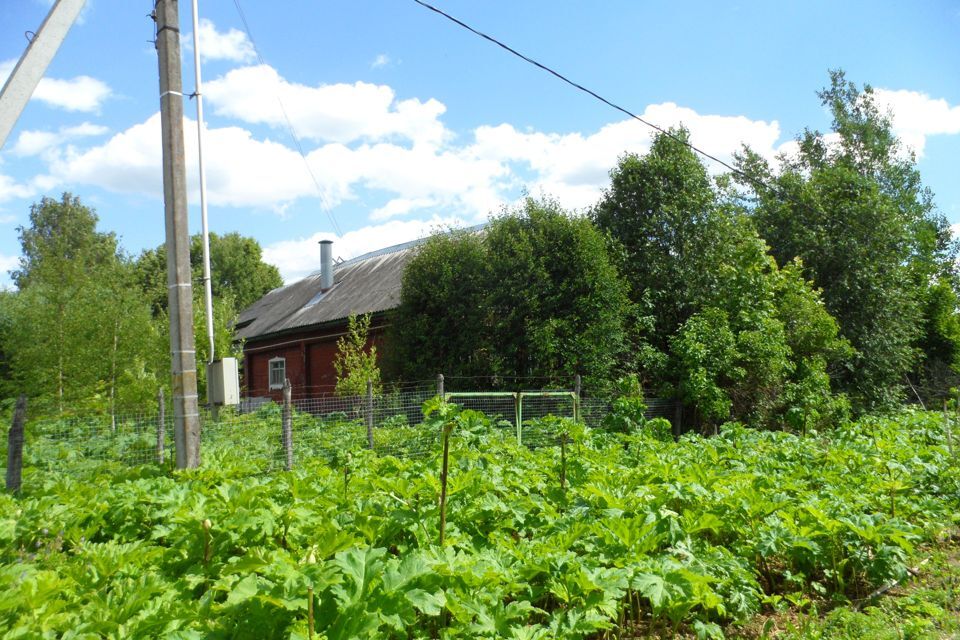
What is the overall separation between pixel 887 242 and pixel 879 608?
18.7m

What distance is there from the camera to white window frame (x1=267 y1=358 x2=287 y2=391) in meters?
25.3

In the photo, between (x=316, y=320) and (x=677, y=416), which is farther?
(x=316, y=320)

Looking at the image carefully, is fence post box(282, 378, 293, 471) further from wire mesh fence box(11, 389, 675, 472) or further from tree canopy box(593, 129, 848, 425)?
tree canopy box(593, 129, 848, 425)

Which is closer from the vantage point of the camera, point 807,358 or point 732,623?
point 732,623

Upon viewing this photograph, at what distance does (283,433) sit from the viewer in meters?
8.84

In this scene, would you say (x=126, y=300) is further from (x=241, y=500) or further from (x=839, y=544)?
(x=839, y=544)

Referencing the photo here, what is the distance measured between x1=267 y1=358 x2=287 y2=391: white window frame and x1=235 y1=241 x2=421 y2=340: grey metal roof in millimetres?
1084

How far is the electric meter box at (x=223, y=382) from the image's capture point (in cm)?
731

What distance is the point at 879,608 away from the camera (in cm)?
457

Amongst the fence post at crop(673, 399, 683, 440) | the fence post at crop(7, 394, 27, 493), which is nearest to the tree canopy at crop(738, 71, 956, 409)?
the fence post at crop(673, 399, 683, 440)

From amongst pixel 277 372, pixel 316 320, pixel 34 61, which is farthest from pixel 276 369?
pixel 34 61

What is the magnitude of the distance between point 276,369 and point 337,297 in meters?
4.12

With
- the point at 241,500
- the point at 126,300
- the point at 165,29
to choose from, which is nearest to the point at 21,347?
the point at 126,300

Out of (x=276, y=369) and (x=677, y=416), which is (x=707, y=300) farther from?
(x=276, y=369)
